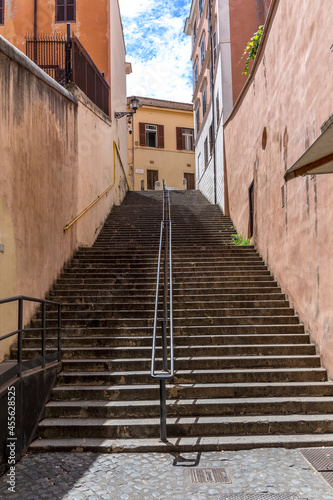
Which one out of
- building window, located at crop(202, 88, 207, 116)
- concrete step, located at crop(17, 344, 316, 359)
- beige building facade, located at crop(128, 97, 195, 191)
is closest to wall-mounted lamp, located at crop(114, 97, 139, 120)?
building window, located at crop(202, 88, 207, 116)

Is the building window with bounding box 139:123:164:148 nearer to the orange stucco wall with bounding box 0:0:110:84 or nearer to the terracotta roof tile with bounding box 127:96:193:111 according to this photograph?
the terracotta roof tile with bounding box 127:96:193:111

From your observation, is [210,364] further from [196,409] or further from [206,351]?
[196,409]

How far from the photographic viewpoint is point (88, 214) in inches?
458

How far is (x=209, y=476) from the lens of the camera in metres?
4.19

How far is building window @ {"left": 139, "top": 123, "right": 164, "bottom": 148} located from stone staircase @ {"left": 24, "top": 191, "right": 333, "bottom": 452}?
21.9 meters

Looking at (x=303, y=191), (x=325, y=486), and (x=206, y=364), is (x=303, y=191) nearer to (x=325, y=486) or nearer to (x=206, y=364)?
(x=206, y=364)

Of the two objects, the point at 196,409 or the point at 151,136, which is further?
the point at 151,136

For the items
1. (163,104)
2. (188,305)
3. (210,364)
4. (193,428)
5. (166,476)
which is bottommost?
(166,476)

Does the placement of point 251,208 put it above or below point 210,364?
above

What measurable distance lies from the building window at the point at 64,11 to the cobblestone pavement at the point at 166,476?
1641 centimetres

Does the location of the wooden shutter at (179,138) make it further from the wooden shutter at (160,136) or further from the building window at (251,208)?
the building window at (251,208)

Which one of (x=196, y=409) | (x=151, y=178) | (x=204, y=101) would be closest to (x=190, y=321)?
(x=196, y=409)

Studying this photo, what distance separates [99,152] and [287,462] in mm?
10344

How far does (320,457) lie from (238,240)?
7.91 m
